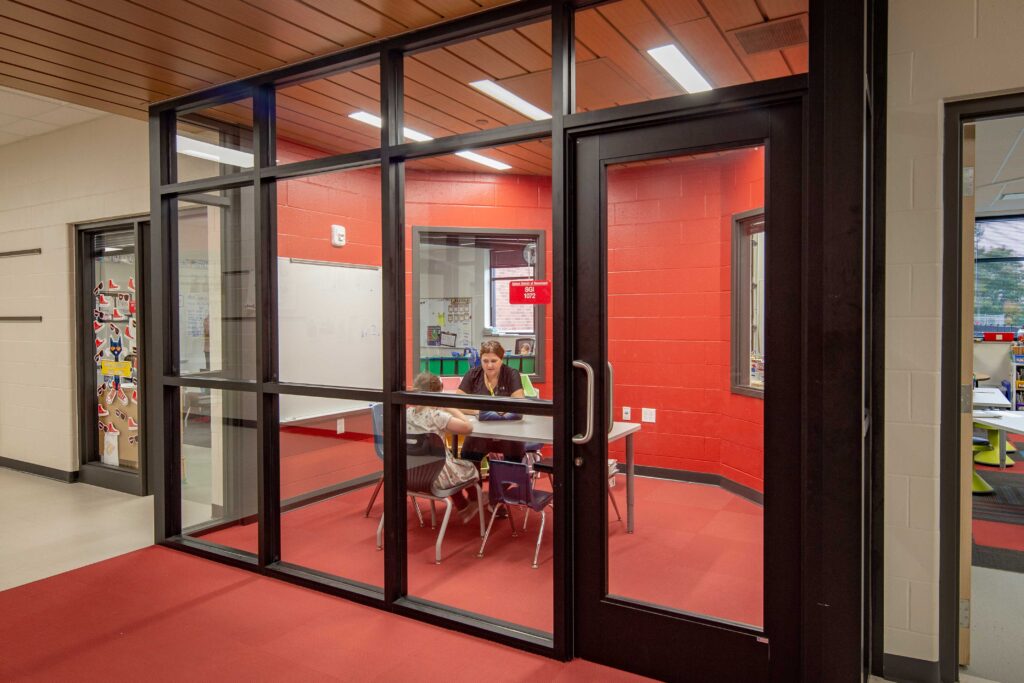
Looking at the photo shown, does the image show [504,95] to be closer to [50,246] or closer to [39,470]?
[50,246]

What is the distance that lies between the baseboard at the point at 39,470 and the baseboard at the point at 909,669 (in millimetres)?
5947

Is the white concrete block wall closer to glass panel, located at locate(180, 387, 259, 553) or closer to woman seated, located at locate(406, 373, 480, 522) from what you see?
glass panel, located at locate(180, 387, 259, 553)

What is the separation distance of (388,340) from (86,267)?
3862 millimetres

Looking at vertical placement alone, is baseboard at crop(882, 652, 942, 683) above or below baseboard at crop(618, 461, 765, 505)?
below

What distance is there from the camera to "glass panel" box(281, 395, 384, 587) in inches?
148

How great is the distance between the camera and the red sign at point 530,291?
2650 mm

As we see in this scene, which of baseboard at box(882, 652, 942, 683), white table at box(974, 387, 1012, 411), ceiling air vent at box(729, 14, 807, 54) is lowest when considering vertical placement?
baseboard at box(882, 652, 942, 683)

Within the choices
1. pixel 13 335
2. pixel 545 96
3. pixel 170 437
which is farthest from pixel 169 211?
pixel 13 335

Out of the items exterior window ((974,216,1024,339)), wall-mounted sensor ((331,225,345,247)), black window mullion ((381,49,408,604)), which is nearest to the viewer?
black window mullion ((381,49,408,604))

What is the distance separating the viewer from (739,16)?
8.66 ft

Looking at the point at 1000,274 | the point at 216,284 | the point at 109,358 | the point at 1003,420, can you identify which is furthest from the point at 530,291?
the point at 1000,274

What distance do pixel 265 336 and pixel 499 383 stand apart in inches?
58.0

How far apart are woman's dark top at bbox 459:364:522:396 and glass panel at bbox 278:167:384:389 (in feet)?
1.85

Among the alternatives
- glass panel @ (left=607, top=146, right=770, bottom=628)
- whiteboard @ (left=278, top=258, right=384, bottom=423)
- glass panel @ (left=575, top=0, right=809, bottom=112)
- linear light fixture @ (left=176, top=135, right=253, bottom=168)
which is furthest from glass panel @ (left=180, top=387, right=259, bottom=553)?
glass panel @ (left=575, top=0, right=809, bottom=112)
